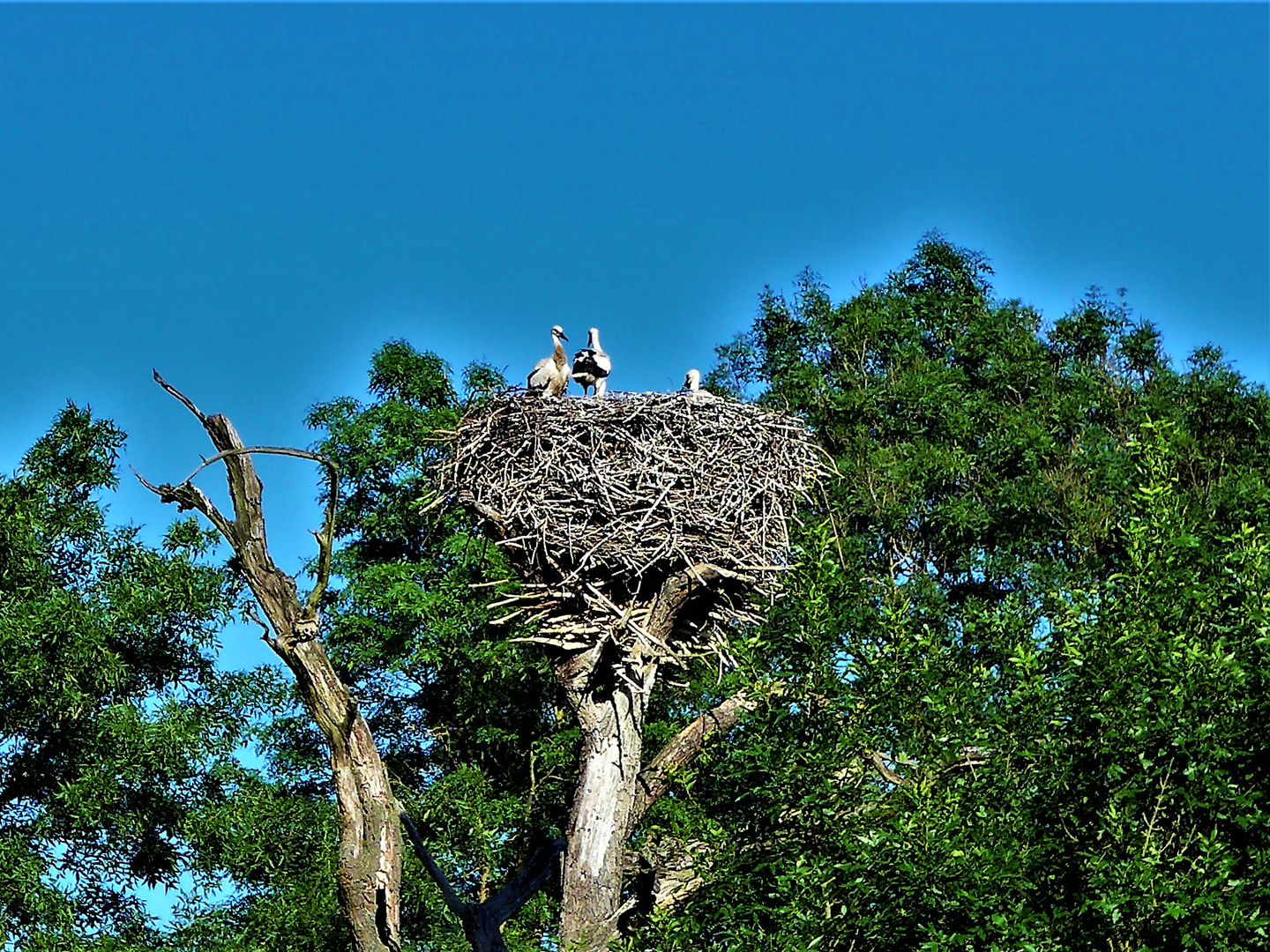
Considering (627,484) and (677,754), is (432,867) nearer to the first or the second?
(677,754)

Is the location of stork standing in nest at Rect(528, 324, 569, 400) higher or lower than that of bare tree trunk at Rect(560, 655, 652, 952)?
higher

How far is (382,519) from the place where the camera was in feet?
72.4

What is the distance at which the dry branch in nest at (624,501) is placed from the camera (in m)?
12.7

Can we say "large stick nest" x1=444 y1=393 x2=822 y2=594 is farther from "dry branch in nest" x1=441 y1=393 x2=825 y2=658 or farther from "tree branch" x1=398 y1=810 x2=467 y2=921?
"tree branch" x1=398 y1=810 x2=467 y2=921

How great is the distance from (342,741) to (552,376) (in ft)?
18.6

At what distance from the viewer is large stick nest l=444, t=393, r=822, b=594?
41.6ft

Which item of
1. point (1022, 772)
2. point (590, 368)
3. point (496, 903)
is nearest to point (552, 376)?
point (590, 368)

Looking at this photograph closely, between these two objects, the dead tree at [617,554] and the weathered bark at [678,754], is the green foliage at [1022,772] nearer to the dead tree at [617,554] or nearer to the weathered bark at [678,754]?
the weathered bark at [678,754]

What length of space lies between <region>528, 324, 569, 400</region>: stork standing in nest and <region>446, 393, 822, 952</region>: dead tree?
0.49 m

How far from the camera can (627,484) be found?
12852 millimetres

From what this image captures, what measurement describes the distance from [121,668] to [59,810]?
159 centimetres

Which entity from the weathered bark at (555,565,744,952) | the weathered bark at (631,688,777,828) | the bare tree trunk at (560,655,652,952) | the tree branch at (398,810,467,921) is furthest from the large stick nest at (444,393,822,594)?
the tree branch at (398,810,467,921)

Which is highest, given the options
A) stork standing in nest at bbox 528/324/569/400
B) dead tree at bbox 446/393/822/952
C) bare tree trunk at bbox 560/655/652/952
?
stork standing in nest at bbox 528/324/569/400

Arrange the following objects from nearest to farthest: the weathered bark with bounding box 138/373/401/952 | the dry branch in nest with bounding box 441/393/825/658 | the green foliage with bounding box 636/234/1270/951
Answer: the green foliage with bounding box 636/234/1270/951 → the weathered bark with bounding box 138/373/401/952 → the dry branch in nest with bounding box 441/393/825/658
